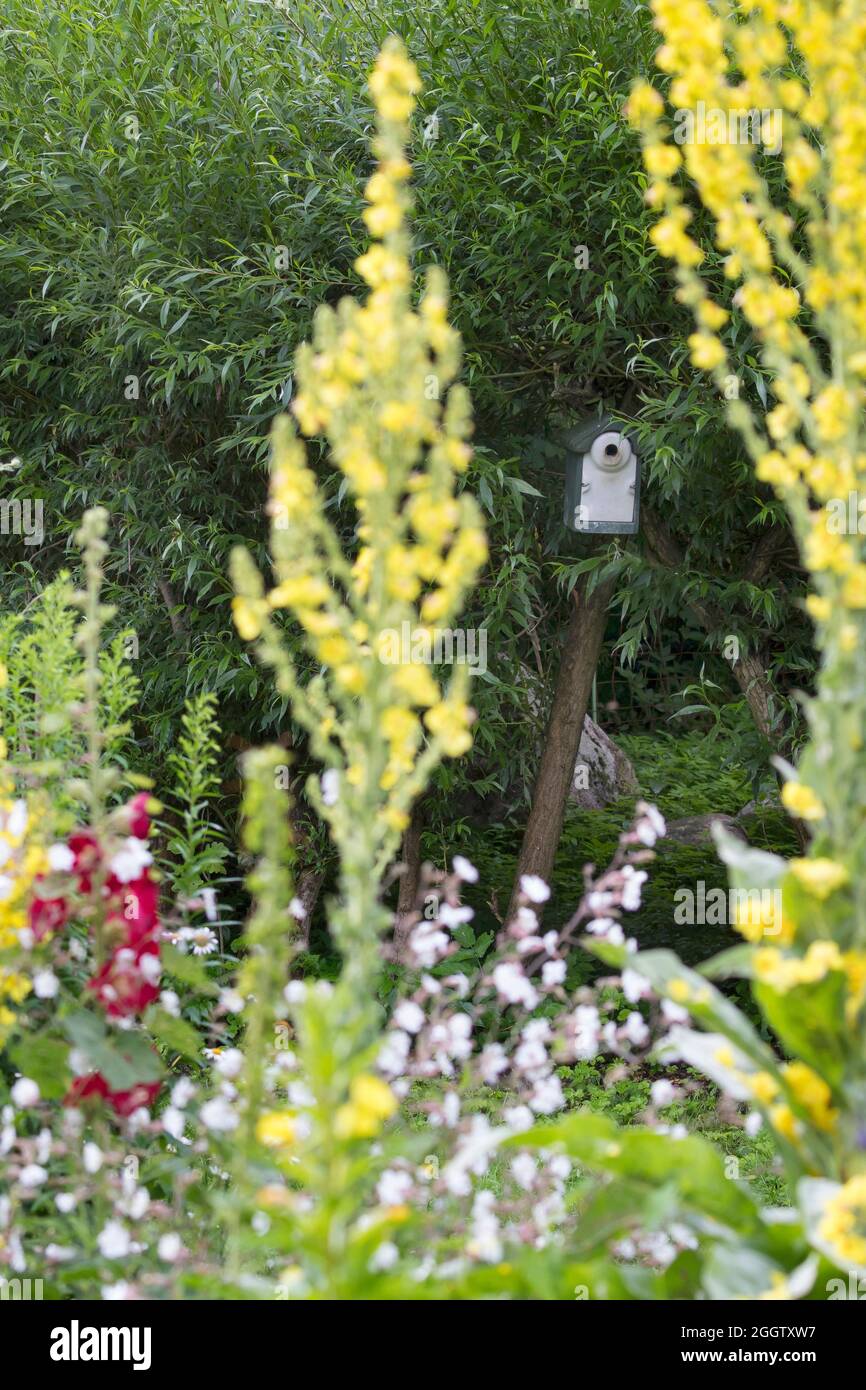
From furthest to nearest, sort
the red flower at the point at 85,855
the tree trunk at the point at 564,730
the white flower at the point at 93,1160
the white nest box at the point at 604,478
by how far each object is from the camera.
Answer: the tree trunk at the point at 564,730, the white nest box at the point at 604,478, the red flower at the point at 85,855, the white flower at the point at 93,1160

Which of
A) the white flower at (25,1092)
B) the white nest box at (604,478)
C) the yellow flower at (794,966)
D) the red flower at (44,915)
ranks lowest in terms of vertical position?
the white flower at (25,1092)

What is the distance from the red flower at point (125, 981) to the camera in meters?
1.68

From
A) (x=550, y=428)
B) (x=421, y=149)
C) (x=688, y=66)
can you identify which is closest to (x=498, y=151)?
(x=421, y=149)

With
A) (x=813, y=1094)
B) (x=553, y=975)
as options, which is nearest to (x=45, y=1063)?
(x=553, y=975)

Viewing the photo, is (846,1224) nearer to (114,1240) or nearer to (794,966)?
(794,966)

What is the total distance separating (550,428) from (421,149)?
3.12ft

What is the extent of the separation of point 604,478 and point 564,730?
3.15 feet

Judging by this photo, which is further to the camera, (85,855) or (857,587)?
(85,855)

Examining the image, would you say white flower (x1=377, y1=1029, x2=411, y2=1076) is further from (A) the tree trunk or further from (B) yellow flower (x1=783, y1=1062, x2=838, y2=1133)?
(A) the tree trunk

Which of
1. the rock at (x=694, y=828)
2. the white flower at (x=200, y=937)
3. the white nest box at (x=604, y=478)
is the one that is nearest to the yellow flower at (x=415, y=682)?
the white flower at (x=200, y=937)

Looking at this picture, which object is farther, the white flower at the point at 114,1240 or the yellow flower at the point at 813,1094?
the white flower at the point at 114,1240

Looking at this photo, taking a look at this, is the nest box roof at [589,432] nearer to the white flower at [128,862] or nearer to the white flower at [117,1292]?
the white flower at [128,862]

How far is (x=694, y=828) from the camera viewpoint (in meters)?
6.22

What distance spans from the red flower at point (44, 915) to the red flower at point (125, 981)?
0.08m
